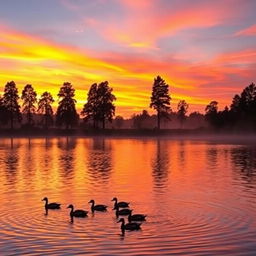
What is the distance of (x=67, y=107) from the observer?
14100 cm

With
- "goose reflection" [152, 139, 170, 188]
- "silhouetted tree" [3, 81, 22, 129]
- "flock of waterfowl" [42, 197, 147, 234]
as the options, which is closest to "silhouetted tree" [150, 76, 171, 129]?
"silhouetted tree" [3, 81, 22, 129]

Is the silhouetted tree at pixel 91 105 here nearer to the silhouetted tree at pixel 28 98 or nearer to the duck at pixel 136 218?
the silhouetted tree at pixel 28 98

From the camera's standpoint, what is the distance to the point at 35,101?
14575cm

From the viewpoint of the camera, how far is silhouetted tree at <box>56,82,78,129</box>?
139750 mm

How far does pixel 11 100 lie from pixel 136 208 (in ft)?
388

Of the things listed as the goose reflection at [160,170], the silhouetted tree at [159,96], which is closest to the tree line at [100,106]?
the silhouetted tree at [159,96]

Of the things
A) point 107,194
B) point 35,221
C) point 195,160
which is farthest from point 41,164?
point 35,221

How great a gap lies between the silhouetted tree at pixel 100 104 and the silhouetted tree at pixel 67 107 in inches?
149

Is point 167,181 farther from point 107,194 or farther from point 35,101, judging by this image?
point 35,101

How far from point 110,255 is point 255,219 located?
8.59 meters

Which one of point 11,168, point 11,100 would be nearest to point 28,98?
point 11,100

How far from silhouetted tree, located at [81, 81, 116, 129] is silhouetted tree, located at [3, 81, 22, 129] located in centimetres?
1904

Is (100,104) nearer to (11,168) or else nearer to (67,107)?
(67,107)

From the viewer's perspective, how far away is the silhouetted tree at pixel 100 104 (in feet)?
451
